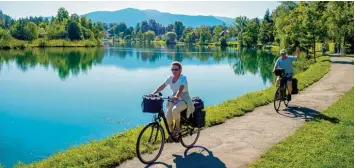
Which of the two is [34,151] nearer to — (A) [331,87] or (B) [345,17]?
(A) [331,87]

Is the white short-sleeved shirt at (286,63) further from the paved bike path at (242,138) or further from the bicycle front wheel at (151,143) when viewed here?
the bicycle front wheel at (151,143)

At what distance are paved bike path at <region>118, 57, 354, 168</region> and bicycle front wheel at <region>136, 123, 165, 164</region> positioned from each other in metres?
0.15

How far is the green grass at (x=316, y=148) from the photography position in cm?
684

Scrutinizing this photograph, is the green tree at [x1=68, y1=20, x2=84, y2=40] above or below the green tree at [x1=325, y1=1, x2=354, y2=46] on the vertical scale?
above

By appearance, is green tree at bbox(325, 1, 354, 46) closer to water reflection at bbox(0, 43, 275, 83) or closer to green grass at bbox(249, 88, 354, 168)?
water reflection at bbox(0, 43, 275, 83)

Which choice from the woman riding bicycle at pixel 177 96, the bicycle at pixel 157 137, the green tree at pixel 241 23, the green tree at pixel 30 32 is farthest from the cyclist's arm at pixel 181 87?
the green tree at pixel 241 23

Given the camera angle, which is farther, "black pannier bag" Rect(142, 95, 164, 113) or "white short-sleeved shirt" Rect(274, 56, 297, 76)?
"white short-sleeved shirt" Rect(274, 56, 297, 76)

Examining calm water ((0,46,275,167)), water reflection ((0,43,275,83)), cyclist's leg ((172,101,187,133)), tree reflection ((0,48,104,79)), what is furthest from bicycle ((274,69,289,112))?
tree reflection ((0,48,104,79))

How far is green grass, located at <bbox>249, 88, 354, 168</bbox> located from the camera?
A: 6.84 m

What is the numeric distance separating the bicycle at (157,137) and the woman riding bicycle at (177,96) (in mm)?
132

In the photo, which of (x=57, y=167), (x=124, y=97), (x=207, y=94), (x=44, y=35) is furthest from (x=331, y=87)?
(x=44, y=35)

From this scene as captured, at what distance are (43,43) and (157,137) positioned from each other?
93.5m

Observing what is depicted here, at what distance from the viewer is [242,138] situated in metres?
8.84

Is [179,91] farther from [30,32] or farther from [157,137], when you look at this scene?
[30,32]
